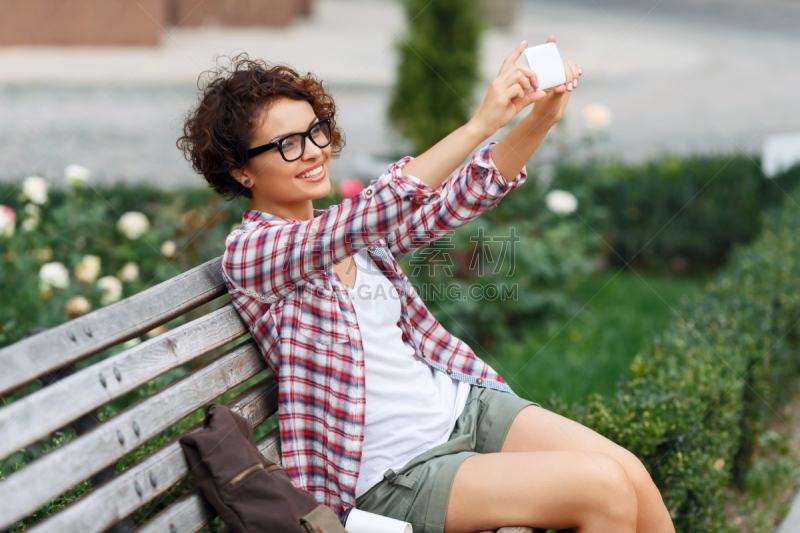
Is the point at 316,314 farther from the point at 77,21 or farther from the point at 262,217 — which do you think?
the point at 77,21

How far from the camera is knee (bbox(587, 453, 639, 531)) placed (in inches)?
59.5

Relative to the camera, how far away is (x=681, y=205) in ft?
16.1

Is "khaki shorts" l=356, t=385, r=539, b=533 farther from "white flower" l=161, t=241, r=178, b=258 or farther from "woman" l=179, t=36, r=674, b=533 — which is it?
"white flower" l=161, t=241, r=178, b=258

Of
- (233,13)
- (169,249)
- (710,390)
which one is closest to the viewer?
(710,390)

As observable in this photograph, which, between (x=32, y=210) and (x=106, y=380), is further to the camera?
(x=32, y=210)

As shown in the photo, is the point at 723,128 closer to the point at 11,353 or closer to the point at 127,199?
the point at 127,199

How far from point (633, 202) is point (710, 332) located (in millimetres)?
2288

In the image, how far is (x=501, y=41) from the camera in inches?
546

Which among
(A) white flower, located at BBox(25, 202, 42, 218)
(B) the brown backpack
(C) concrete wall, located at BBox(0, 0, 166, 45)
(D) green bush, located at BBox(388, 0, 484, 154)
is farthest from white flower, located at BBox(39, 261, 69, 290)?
(C) concrete wall, located at BBox(0, 0, 166, 45)

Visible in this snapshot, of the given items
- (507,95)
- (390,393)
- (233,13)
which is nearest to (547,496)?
(390,393)

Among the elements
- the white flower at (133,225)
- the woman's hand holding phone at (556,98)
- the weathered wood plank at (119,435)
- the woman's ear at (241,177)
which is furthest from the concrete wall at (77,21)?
the weathered wood plank at (119,435)

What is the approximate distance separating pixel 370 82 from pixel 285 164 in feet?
32.0

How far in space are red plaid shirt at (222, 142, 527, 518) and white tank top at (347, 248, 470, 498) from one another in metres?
0.08

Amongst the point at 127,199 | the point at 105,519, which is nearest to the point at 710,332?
the point at 105,519
